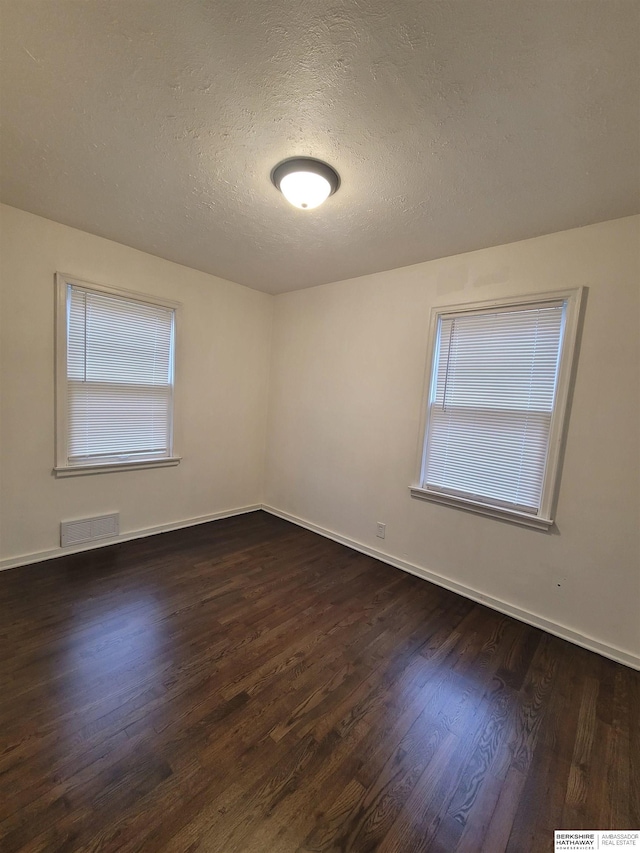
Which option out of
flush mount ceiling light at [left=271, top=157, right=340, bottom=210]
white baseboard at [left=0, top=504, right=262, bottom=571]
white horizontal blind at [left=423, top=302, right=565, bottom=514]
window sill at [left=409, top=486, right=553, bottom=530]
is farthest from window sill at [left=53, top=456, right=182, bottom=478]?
flush mount ceiling light at [left=271, top=157, right=340, bottom=210]

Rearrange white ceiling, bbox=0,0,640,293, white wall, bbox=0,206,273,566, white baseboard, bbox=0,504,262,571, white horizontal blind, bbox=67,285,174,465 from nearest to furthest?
white ceiling, bbox=0,0,640,293
white wall, bbox=0,206,273,566
white baseboard, bbox=0,504,262,571
white horizontal blind, bbox=67,285,174,465

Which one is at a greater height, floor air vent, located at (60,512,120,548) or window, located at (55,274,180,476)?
window, located at (55,274,180,476)

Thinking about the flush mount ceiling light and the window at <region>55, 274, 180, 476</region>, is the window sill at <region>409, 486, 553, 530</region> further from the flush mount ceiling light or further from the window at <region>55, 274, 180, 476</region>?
the window at <region>55, 274, 180, 476</region>

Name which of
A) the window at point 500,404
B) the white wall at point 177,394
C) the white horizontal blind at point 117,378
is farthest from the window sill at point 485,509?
the white horizontal blind at point 117,378

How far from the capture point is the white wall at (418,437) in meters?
2.04

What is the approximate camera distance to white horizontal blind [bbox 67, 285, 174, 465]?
277cm

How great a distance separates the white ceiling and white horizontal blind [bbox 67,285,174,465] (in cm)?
80

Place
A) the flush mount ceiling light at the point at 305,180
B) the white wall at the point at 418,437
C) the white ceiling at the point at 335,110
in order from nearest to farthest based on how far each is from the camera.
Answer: the white ceiling at the point at 335,110 < the flush mount ceiling light at the point at 305,180 < the white wall at the point at 418,437

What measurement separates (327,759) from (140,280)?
356 cm

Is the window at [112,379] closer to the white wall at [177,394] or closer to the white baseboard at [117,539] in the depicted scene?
the white wall at [177,394]

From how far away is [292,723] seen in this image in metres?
1.51

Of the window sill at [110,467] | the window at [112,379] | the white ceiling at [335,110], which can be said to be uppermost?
the white ceiling at [335,110]

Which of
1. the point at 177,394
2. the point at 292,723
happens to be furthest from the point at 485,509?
the point at 177,394

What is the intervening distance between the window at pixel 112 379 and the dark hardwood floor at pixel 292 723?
1.02m
